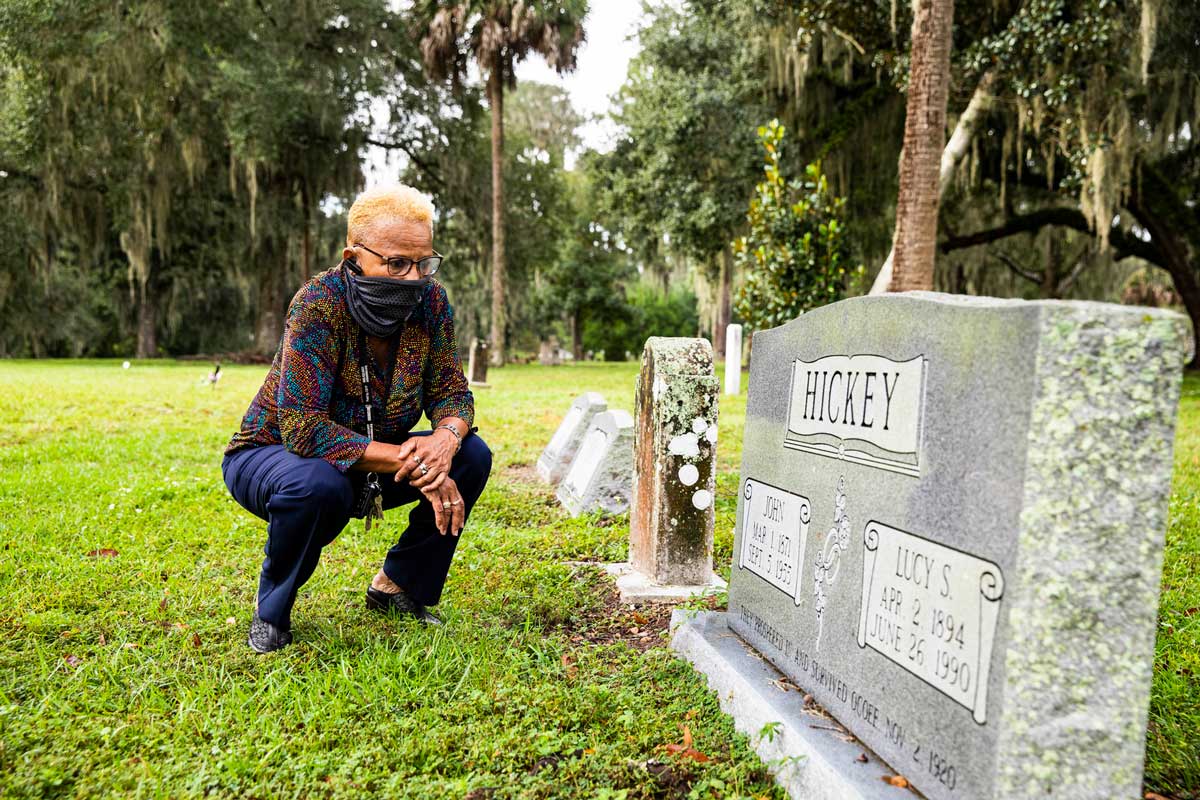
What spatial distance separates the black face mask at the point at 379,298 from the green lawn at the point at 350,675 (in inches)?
42.5

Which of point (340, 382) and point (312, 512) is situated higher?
point (340, 382)

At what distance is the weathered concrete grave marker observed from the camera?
3.61 m

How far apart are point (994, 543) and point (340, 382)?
204 centimetres

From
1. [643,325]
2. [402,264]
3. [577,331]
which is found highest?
[643,325]

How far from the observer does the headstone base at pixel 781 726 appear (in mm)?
1893

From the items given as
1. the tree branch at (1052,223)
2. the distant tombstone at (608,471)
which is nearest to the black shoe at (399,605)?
the distant tombstone at (608,471)

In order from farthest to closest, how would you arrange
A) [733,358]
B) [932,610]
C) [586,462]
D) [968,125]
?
[733,358] → [968,125] → [586,462] → [932,610]

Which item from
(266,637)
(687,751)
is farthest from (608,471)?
(687,751)

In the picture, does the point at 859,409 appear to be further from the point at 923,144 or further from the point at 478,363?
the point at 478,363

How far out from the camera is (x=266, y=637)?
2838 millimetres

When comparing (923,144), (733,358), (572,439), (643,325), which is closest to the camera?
(572,439)

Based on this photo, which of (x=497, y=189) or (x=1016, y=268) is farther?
(x=1016, y=268)

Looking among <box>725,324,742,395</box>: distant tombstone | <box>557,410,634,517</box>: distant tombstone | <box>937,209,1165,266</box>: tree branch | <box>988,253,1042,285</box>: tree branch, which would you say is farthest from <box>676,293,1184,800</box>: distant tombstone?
<box>988,253,1042,285</box>: tree branch

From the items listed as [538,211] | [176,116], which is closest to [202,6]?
[176,116]
